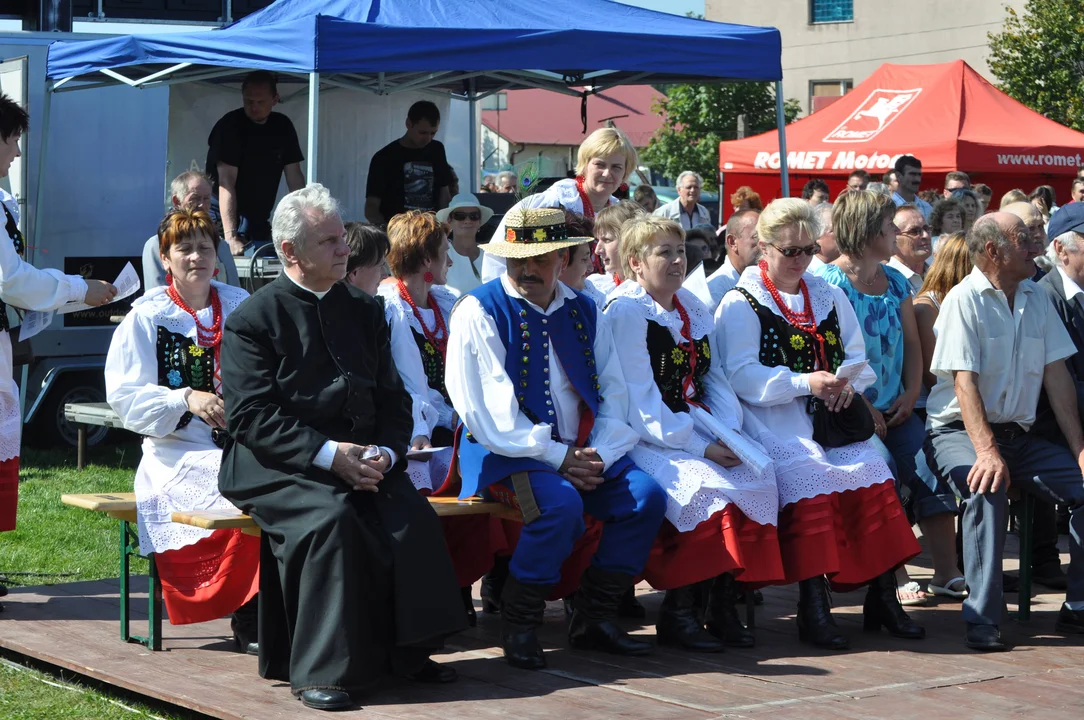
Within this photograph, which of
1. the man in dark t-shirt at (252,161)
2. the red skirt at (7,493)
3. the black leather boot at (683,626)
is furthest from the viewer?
the man in dark t-shirt at (252,161)

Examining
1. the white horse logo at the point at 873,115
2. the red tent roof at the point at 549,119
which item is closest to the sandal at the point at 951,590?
the white horse logo at the point at 873,115

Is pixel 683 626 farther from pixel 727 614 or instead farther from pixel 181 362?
pixel 181 362

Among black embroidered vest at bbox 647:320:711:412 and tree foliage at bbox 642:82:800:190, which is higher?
tree foliage at bbox 642:82:800:190

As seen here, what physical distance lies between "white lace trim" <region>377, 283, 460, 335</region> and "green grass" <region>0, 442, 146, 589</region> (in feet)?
6.40

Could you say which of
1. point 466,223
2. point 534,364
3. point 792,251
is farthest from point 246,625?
point 466,223

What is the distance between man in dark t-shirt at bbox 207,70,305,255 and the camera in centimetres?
930

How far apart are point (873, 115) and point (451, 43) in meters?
10.8

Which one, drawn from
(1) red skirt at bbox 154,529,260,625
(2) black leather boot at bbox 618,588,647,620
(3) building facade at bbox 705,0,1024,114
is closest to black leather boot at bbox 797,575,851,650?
(2) black leather boot at bbox 618,588,647,620

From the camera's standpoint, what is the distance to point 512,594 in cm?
501

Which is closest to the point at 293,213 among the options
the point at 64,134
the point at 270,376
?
the point at 270,376

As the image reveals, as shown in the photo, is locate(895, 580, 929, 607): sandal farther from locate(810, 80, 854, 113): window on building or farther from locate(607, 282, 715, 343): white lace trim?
locate(810, 80, 854, 113): window on building

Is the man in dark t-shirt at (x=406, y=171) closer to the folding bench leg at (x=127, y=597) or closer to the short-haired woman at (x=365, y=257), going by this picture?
the short-haired woman at (x=365, y=257)

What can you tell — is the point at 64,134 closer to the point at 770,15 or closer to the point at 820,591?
the point at 820,591

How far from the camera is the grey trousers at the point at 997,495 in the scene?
536 cm
